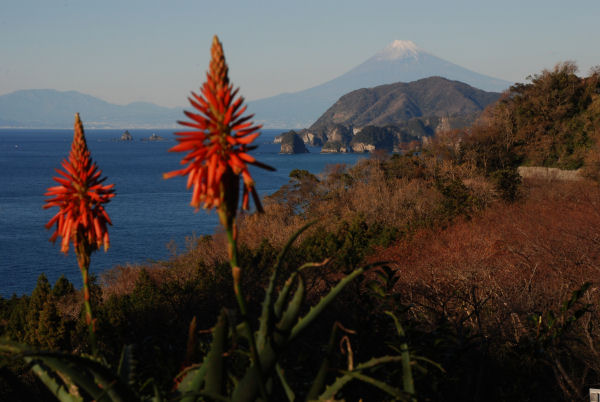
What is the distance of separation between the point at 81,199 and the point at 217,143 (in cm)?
90

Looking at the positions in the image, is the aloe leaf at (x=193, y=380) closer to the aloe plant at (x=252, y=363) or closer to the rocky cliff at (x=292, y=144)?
the aloe plant at (x=252, y=363)

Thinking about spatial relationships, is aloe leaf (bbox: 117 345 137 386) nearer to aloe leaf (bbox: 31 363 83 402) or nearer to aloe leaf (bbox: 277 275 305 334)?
aloe leaf (bbox: 31 363 83 402)

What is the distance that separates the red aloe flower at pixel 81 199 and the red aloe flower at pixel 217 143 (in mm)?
693

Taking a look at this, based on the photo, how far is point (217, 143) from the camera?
71.6 inches

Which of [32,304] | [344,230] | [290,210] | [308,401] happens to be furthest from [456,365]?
[290,210]

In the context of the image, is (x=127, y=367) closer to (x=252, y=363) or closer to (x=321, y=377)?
(x=252, y=363)

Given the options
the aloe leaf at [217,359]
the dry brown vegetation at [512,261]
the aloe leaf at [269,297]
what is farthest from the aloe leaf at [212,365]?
the dry brown vegetation at [512,261]

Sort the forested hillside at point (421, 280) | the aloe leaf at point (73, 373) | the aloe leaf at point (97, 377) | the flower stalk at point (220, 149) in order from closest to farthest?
the flower stalk at point (220, 149)
the aloe leaf at point (97, 377)
the aloe leaf at point (73, 373)
the forested hillside at point (421, 280)

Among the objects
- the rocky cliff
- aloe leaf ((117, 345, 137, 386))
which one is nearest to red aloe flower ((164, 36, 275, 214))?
aloe leaf ((117, 345, 137, 386))

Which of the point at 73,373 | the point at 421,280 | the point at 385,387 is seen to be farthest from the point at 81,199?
the point at 421,280

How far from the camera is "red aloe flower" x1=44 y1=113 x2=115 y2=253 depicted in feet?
7.65

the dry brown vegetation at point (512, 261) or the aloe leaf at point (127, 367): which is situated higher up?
the aloe leaf at point (127, 367)

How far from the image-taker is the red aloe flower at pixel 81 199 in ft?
7.65

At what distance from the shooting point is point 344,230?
25.4 metres
